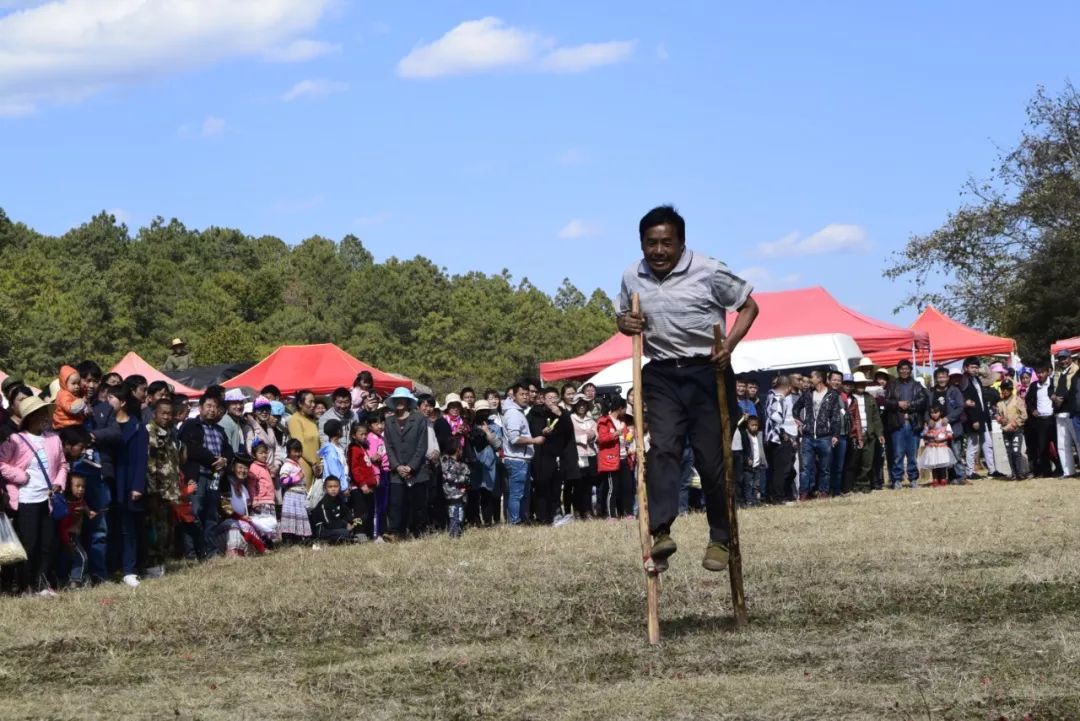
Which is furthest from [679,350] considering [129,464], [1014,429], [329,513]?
[1014,429]

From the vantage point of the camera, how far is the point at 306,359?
121ft

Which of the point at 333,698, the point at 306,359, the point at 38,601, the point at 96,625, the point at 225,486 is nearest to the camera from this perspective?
the point at 333,698

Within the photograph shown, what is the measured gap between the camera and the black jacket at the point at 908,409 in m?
25.3

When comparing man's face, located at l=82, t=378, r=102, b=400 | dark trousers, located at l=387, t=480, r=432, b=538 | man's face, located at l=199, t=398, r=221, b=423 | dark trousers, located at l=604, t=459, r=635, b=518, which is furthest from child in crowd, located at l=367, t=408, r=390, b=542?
man's face, located at l=82, t=378, r=102, b=400

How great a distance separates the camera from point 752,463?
21984 millimetres

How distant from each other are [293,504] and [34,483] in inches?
201

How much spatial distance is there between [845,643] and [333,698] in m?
2.56

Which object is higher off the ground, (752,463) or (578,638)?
(752,463)

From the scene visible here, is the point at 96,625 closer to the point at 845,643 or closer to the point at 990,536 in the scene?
the point at 845,643

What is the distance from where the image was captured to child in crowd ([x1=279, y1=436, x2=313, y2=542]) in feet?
57.8

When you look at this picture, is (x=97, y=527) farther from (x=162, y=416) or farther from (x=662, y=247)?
(x=662, y=247)

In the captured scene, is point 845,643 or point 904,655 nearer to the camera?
point 904,655

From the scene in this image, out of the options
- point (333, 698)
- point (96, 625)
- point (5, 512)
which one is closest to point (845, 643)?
point (333, 698)

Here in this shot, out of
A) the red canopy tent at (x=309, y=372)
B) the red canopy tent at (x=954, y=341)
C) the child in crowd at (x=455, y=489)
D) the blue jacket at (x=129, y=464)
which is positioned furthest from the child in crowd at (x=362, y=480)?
the red canopy tent at (x=954, y=341)
